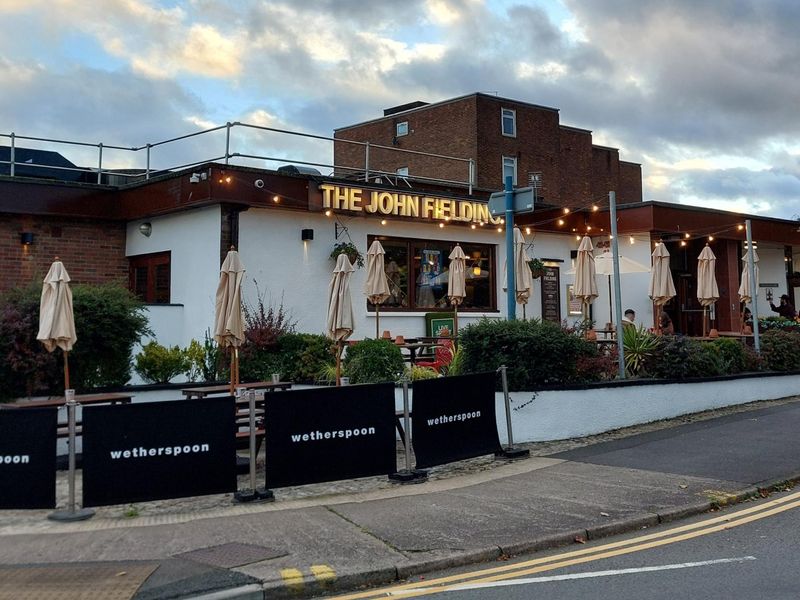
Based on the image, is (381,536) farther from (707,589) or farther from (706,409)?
(706,409)

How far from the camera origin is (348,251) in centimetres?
1739

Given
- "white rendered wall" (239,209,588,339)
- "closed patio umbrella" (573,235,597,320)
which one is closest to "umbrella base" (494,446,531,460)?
"closed patio umbrella" (573,235,597,320)

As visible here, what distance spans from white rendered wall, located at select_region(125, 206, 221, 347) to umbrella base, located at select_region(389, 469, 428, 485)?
26.1 ft

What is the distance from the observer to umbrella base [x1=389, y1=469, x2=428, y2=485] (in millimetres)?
9070

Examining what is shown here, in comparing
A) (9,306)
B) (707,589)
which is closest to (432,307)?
(9,306)

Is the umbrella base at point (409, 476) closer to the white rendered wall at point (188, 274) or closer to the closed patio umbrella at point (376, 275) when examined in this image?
the closed patio umbrella at point (376, 275)

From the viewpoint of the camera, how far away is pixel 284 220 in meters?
17.0

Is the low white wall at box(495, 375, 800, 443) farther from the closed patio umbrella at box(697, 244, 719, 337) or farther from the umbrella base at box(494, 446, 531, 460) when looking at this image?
the closed patio umbrella at box(697, 244, 719, 337)

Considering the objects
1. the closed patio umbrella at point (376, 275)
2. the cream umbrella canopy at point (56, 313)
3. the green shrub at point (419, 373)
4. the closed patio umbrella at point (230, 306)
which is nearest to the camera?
the cream umbrella canopy at point (56, 313)

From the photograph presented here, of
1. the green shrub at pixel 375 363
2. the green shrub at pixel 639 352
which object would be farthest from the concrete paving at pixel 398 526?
the green shrub at pixel 639 352

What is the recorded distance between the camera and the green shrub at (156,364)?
1302cm

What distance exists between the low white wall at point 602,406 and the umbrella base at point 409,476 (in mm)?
2644

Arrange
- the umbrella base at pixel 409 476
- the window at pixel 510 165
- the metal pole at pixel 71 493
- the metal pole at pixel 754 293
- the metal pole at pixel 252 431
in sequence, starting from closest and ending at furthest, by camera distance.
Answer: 1. the metal pole at pixel 71 493
2. the metal pole at pixel 252 431
3. the umbrella base at pixel 409 476
4. the metal pole at pixel 754 293
5. the window at pixel 510 165

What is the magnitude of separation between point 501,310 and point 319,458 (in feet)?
43.5
